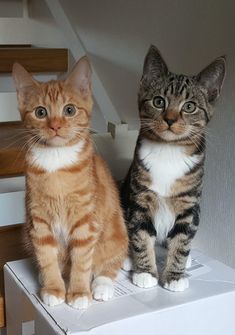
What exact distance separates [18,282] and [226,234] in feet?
1.92

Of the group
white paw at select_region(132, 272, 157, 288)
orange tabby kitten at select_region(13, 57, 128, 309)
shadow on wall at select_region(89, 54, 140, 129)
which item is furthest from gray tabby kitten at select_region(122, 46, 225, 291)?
shadow on wall at select_region(89, 54, 140, 129)

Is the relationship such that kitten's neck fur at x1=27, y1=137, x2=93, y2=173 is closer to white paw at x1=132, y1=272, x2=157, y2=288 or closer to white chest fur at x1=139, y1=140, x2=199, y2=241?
white chest fur at x1=139, y1=140, x2=199, y2=241

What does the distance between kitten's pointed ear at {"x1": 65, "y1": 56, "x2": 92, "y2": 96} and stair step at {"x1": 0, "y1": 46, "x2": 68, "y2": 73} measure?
2.31ft

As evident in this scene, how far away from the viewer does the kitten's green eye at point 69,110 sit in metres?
1.07

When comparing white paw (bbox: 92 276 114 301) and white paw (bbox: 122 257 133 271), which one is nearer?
white paw (bbox: 92 276 114 301)

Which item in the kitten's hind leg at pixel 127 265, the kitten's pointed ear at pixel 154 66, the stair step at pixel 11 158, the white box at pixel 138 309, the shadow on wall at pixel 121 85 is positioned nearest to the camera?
the white box at pixel 138 309

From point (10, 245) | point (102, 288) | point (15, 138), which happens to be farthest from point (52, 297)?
point (15, 138)

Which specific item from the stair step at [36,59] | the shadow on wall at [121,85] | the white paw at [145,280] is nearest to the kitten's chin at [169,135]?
the white paw at [145,280]

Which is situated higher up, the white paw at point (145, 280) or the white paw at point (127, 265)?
the white paw at point (145, 280)

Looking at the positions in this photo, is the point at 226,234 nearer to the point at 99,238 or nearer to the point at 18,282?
the point at 99,238

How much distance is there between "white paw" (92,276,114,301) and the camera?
3.63ft

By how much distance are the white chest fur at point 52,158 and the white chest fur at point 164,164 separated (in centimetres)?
20

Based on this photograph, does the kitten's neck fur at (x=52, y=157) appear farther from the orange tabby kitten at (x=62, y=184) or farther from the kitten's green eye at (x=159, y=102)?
the kitten's green eye at (x=159, y=102)

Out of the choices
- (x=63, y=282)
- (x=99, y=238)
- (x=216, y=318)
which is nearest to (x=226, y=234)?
(x=216, y=318)
